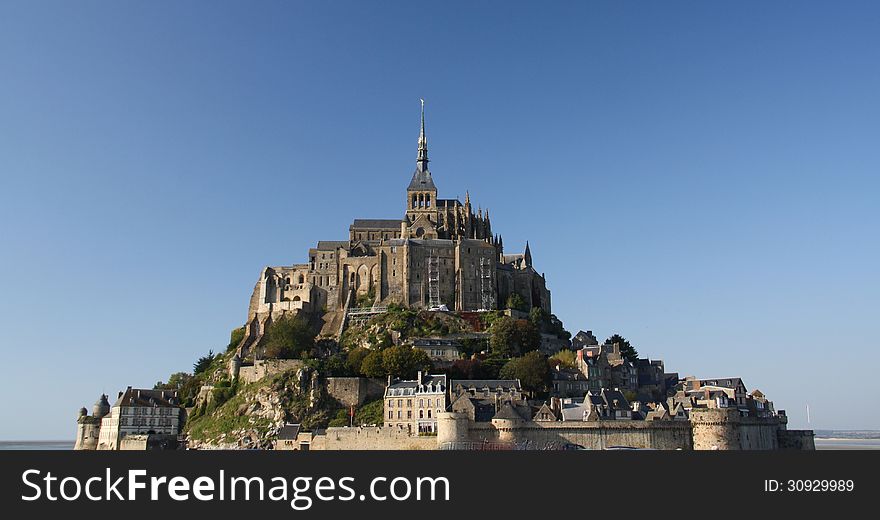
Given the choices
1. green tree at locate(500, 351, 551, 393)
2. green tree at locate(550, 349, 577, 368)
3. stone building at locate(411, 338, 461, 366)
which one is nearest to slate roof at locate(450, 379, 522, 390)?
green tree at locate(500, 351, 551, 393)

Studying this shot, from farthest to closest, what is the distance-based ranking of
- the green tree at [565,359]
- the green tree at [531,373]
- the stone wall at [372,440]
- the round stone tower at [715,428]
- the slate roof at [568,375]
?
the green tree at [565,359], the slate roof at [568,375], the green tree at [531,373], the stone wall at [372,440], the round stone tower at [715,428]

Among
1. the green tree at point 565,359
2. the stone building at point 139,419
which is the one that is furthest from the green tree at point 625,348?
the stone building at point 139,419

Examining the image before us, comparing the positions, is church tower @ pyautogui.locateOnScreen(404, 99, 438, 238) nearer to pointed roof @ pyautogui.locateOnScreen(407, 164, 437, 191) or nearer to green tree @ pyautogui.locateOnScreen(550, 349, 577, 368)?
pointed roof @ pyautogui.locateOnScreen(407, 164, 437, 191)

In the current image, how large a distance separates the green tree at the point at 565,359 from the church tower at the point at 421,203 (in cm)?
2926

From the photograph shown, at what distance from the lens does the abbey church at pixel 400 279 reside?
10556 cm

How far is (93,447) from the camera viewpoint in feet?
286

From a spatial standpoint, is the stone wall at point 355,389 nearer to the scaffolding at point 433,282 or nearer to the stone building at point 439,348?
the stone building at point 439,348

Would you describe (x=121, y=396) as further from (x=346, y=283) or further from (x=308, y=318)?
A: (x=346, y=283)

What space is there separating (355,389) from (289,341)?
14.5 metres

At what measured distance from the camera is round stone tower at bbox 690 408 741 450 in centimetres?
6881

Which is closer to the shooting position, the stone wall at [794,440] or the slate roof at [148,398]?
the stone wall at [794,440]

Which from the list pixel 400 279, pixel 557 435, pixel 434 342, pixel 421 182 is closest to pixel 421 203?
pixel 421 182

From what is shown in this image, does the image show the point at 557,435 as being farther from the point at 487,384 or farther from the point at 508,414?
the point at 487,384

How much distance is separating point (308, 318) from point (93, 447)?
29.1 meters
